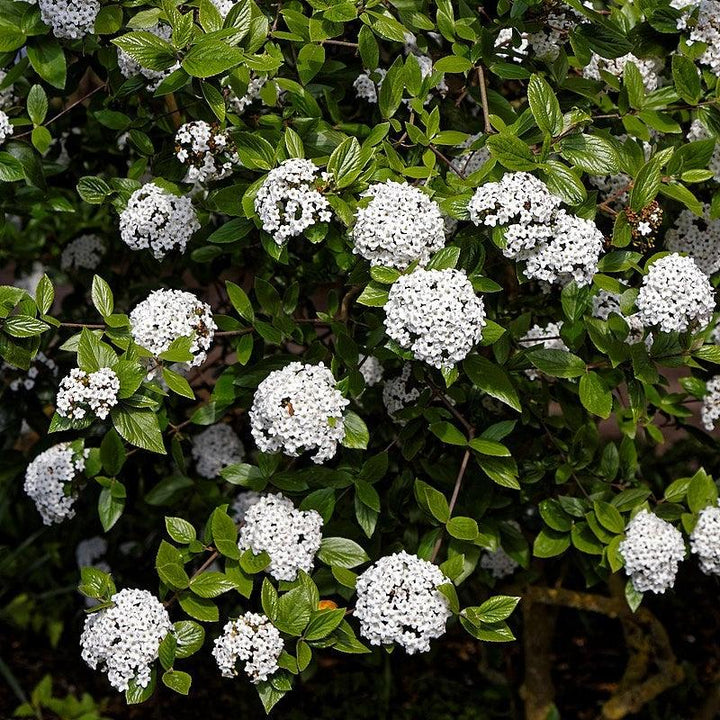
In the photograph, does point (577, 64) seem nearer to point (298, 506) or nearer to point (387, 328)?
point (387, 328)

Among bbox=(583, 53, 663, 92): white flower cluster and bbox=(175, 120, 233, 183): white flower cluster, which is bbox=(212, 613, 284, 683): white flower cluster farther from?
bbox=(583, 53, 663, 92): white flower cluster

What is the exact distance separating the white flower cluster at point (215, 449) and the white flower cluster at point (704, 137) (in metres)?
1.58

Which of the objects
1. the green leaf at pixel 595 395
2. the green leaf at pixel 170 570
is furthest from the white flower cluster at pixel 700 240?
the green leaf at pixel 170 570

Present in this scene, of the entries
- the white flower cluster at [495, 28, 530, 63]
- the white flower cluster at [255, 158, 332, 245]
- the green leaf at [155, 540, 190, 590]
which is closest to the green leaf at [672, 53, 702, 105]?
the white flower cluster at [495, 28, 530, 63]

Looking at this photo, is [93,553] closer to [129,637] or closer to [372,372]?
[372,372]

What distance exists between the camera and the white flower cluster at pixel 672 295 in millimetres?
2209

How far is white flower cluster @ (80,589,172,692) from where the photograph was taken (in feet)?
7.29

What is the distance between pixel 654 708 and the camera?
4.12m

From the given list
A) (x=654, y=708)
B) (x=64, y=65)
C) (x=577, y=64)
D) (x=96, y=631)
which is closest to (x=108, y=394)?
(x=96, y=631)

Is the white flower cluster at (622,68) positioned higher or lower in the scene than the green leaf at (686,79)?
lower

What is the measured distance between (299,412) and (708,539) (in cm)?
107

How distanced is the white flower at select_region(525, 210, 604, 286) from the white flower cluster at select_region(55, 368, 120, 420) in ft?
2.99

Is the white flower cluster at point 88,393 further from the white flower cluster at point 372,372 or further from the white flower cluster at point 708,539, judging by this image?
the white flower cluster at point 708,539

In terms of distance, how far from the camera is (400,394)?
2703 mm
